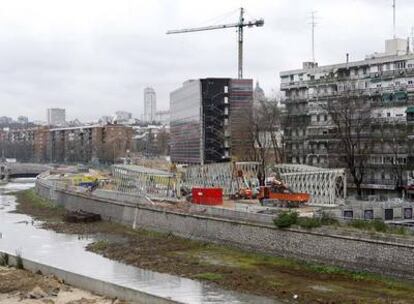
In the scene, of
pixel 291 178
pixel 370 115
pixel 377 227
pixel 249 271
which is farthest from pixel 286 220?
pixel 370 115

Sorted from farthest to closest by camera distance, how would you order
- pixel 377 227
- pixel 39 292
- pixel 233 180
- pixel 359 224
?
1. pixel 233 180
2. pixel 359 224
3. pixel 377 227
4. pixel 39 292

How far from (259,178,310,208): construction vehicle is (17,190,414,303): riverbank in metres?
8.37

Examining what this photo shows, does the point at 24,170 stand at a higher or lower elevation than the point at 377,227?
lower

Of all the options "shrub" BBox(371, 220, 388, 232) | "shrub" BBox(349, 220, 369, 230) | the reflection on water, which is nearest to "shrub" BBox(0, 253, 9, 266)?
the reflection on water

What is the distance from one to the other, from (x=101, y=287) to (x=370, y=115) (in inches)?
1742

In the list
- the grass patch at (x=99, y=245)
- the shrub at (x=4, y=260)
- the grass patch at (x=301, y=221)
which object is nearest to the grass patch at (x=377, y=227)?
the grass patch at (x=301, y=221)

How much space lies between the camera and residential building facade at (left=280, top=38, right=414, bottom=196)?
6556 centimetres

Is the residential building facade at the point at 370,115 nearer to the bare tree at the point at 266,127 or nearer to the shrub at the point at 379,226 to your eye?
the bare tree at the point at 266,127

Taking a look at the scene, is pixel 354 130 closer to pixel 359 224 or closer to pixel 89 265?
pixel 359 224

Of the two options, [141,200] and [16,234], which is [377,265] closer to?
[141,200]

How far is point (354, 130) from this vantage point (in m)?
68.2

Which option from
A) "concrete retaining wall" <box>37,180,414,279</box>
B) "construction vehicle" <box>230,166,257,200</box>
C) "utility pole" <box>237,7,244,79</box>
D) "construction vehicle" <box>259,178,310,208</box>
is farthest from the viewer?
"utility pole" <box>237,7,244,79</box>

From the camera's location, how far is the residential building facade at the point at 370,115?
65562 millimetres

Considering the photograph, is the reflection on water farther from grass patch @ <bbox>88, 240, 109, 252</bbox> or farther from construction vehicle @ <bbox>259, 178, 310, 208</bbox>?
construction vehicle @ <bbox>259, 178, 310, 208</bbox>
